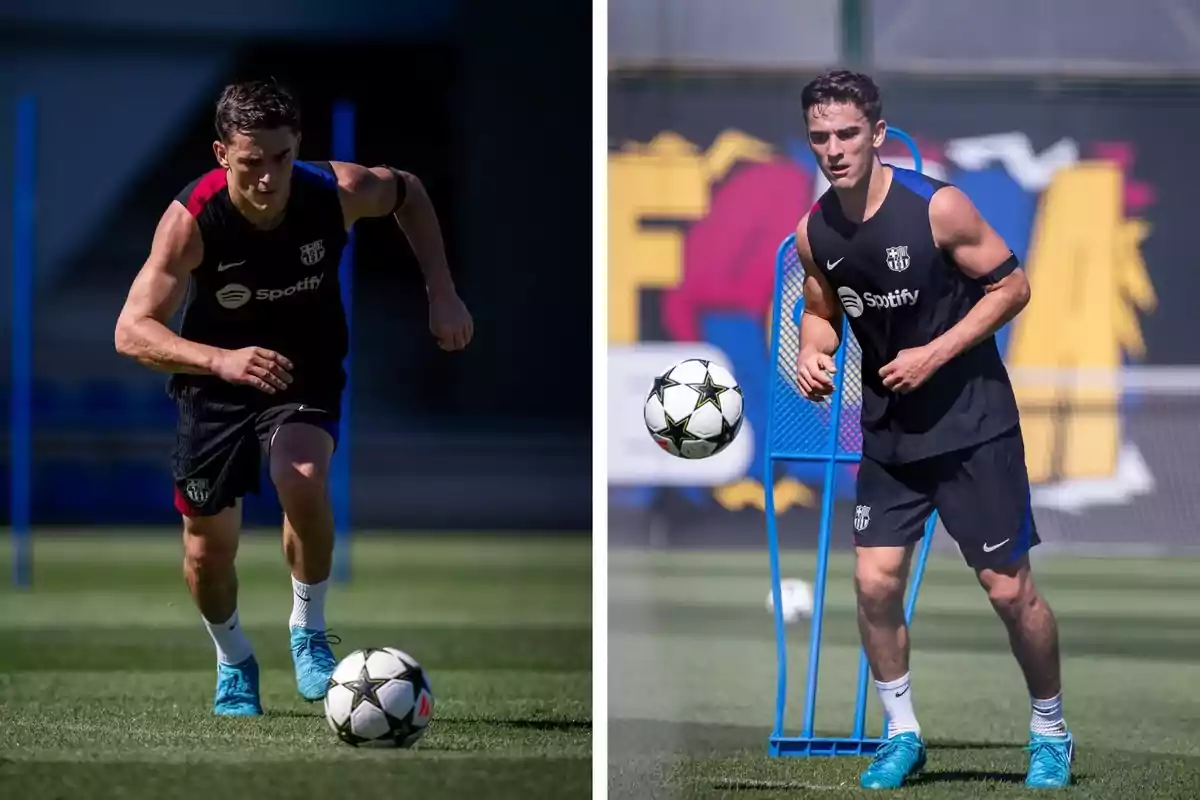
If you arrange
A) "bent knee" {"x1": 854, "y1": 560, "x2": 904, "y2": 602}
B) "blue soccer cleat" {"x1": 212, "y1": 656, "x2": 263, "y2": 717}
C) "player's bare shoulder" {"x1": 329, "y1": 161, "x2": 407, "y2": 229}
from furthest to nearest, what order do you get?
"blue soccer cleat" {"x1": 212, "y1": 656, "x2": 263, "y2": 717}, "player's bare shoulder" {"x1": 329, "y1": 161, "x2": 407, "y2": 229}, "bent knee" {"x1": 854, "y1": 560, "x2": 904, "y2": 602}

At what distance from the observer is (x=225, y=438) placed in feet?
14.7


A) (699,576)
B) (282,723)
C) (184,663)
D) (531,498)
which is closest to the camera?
(282,723)

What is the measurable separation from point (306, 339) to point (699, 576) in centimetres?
453

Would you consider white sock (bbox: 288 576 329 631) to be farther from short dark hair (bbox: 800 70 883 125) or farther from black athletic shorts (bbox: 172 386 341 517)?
short dark hair (bbox: 800 70 883 125)

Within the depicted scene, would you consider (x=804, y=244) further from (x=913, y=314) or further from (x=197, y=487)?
(x=197, y=487)

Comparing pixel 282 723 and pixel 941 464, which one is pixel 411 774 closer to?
pixel 282 723

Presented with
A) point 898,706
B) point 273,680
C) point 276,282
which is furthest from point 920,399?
point 273,680

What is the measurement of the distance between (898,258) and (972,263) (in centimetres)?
16

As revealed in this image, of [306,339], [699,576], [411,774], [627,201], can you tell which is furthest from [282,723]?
[627,201]

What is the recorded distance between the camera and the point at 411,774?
3.89 m

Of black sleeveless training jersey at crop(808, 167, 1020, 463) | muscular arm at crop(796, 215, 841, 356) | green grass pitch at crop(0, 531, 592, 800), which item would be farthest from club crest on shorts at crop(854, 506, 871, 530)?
green grass pitch at crop(0, 531, 592, 800)

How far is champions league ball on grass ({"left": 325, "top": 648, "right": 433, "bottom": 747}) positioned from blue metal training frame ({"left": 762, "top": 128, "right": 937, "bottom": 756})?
33.8 inches

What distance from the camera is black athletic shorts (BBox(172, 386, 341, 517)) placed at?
4473mm

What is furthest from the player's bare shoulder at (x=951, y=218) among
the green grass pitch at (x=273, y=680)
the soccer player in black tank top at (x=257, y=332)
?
the green grass pitch at (x=273, y=680)
